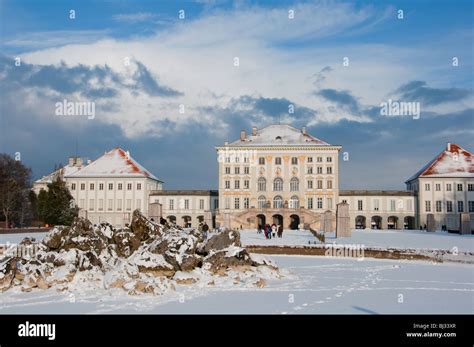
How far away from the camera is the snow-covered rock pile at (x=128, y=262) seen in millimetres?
13008

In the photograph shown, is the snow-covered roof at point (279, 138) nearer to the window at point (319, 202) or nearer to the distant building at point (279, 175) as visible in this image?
the distant building at point (279, 175)

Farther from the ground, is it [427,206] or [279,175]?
[279,175]

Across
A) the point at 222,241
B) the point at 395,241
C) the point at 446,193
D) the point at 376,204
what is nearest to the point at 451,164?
the point at 446,193

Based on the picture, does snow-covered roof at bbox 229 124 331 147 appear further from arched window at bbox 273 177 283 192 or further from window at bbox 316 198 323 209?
window at bbox 316 198 323 209

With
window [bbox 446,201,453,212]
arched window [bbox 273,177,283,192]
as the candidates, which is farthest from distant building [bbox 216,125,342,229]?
window [bbox 446,201,453,212]

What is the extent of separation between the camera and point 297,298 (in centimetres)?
1152

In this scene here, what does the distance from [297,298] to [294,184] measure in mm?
54844

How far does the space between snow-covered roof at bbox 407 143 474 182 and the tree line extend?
134ft

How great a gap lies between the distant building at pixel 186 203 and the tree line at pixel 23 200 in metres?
13.9

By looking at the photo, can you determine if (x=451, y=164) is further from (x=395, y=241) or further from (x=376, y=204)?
(x=395, y=241)

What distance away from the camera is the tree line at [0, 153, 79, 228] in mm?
50531

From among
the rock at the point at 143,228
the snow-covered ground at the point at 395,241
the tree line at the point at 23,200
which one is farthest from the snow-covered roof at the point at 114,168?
the rock at the point at 143,228
